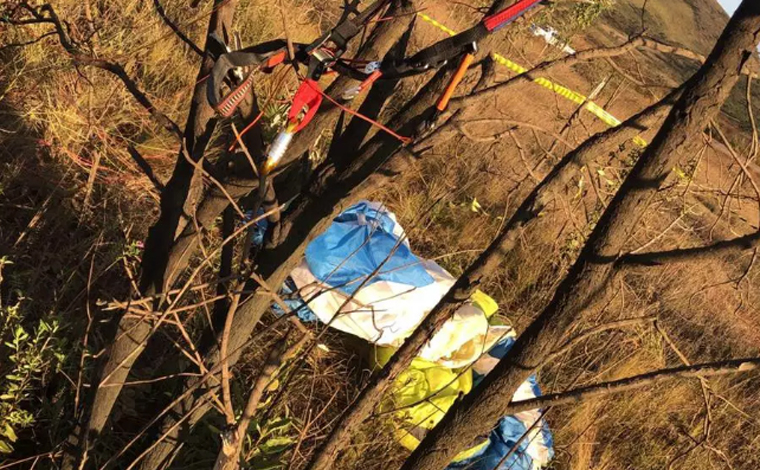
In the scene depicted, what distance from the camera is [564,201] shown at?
1.39 m

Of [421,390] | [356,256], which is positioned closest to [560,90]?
[356,256]

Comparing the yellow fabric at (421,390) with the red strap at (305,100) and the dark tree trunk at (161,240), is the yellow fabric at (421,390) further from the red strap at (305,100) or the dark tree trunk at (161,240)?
the red strap at (305,100)

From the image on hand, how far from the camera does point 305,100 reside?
4.63 ft

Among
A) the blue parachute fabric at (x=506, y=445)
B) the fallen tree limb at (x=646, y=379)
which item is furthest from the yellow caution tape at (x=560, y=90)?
the blue parachute fabric at (x=506, y=445)

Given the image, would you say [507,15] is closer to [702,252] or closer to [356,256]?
[702,252]

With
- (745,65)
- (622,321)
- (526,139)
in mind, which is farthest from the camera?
(526,139)

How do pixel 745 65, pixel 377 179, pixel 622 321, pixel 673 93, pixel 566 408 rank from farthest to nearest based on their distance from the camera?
pixel 566 408 < pixel 377 179 < pixel 622 321 < pixel 673 93 < pixel 745 65

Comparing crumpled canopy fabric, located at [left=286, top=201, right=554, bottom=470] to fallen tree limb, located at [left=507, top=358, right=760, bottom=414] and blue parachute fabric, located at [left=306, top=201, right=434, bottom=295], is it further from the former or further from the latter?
fallen tree limb, located at [left=507, top=358, right=760, bottom=414]

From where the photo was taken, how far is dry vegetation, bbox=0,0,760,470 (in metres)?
2.07

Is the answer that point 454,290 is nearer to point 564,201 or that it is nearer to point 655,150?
point 564,201

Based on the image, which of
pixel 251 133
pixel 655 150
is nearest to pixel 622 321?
pixel 655 150

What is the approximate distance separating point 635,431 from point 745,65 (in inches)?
122

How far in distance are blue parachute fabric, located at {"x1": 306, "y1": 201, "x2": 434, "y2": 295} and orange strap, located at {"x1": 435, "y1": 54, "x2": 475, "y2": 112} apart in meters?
1.78

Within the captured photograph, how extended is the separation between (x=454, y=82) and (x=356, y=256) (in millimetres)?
2105
